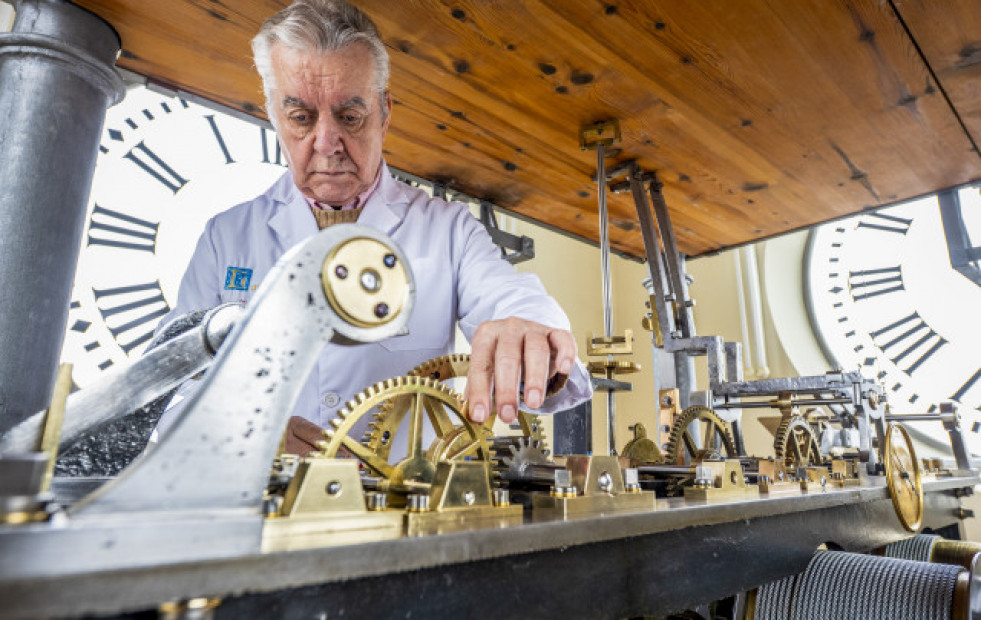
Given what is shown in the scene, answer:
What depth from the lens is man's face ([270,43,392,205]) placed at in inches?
50.4

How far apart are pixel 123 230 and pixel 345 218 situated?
1445 mm

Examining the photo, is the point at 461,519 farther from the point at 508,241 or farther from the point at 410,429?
the point at 508,241

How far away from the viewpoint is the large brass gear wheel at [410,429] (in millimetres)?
677

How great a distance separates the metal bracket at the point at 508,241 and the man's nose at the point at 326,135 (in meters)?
1.21

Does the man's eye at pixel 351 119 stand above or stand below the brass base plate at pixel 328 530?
above

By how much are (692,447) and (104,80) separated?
70.5 inches

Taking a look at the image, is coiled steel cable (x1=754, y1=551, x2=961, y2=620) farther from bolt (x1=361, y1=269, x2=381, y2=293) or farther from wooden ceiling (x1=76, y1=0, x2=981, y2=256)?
wooden ceiling (x1=76, y1=0, x2=981, y2=256)

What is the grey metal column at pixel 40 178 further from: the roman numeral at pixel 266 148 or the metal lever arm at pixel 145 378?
the roman numeral at pixel 266 148

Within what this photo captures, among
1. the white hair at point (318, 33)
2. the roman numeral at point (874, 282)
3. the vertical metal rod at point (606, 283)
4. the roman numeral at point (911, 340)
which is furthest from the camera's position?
the roman numeral at point (874, 282)

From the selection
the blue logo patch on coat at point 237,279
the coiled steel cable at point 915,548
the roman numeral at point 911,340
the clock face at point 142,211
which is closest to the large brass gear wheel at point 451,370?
the blue logo patch on coat at point 237,279

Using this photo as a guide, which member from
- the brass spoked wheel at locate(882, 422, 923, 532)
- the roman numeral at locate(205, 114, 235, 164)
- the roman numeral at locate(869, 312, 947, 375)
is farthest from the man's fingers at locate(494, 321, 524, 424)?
the roman numeral at locate(869, 312, 947, 375)

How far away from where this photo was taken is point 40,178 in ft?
4.56

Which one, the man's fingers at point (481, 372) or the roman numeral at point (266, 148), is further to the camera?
the roman numeral at point (266, 148)

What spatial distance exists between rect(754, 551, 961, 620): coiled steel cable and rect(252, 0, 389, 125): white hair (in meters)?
1.41
